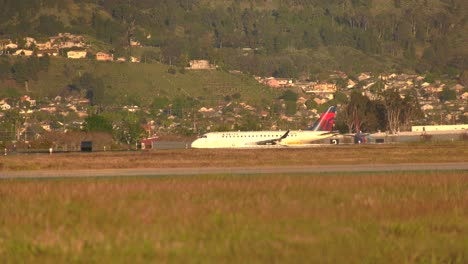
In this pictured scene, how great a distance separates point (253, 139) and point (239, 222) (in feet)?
315

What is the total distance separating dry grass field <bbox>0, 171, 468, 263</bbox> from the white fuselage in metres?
76.4

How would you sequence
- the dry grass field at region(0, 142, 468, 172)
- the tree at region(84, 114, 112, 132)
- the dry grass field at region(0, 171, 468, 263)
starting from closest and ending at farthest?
1. the dry grass field at region(0, 171, 468, 263)
2. the dry grass field at region(0, 142, 468, 172)
3. the tree at region(84, 114, 112, 132)

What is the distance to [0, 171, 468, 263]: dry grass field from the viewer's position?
3025cm

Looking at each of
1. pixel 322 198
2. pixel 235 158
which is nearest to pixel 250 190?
pixel 322 198

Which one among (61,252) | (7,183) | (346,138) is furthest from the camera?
(346,138)

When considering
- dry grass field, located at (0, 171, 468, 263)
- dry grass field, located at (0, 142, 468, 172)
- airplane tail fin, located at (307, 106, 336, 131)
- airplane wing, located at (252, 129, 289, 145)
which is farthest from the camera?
airplane tail fin, located at (307, 106, 336, 131)

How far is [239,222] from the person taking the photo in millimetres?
36219

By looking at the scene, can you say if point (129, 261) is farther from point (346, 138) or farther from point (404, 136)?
point (404, 136)

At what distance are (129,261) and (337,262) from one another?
5.76m

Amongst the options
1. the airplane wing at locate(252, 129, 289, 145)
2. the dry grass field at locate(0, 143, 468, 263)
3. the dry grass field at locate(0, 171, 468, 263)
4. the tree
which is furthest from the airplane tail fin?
the dry grass field at locate(0, 171, 468, 263)

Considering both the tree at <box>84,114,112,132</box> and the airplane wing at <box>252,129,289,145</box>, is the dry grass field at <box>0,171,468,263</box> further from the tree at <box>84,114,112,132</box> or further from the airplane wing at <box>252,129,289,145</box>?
the tree at <box>84,114,112,132</box>

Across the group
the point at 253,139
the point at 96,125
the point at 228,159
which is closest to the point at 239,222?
the point at 228,159

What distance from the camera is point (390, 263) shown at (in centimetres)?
2886

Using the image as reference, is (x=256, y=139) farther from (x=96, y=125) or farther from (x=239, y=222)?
(x=239, y=222)
